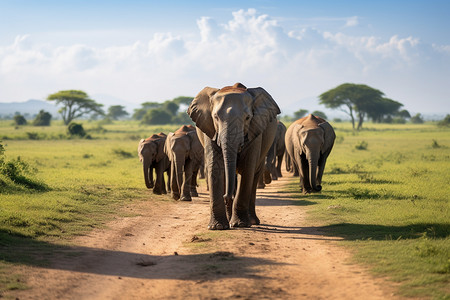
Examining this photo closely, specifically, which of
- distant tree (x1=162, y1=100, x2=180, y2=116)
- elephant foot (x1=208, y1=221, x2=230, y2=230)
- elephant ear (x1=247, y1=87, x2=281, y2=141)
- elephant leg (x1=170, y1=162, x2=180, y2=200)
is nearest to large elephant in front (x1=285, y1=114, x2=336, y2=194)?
elephant leg (x1=170, y1=162, x2=180, y2=200)

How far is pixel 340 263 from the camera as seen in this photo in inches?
300

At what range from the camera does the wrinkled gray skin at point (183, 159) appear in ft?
48.2

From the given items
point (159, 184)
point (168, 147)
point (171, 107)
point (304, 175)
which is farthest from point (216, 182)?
point (171, 107)

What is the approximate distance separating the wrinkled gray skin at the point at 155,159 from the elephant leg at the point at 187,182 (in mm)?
1076

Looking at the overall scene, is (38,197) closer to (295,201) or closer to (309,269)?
(295,201)

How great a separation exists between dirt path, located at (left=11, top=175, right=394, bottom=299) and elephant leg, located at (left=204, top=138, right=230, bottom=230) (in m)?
0.35

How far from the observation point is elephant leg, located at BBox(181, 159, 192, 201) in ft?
48.3

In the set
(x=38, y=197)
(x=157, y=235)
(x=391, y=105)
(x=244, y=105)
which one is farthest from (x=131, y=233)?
(x=391, y=105)

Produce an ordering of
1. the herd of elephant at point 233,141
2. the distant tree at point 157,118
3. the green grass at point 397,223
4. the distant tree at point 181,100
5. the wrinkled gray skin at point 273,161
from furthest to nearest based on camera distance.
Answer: the distant tree at point 181,100 < the distant tree at point 157,118 < the wrinkled gray skin at point 273,161 < the herd of elephant at point 233,141 < the green grass at point 397,223

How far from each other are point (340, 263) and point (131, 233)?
4.06 meters

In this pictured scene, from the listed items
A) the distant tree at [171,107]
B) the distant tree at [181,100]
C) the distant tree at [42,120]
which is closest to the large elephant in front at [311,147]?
the distant tree at [42,120]

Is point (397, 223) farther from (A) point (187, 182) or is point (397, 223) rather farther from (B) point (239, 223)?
(A) point (187, 182)

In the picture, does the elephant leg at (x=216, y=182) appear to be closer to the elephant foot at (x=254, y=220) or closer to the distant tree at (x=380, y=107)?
the elephant foot at (x=254, y=220)

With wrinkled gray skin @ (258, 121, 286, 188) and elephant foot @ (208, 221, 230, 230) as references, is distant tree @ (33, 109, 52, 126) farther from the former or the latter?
elephant foot @ (208, 221, 230, 230)
